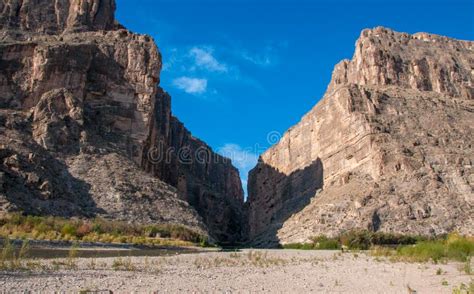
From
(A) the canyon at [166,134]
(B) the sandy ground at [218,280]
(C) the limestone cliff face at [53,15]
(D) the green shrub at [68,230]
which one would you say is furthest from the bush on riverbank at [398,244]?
(C) the limestone cliff face at [53,15]

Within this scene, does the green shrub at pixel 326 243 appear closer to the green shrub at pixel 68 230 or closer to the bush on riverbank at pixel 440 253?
the bush on riverbank at pixel 440 253

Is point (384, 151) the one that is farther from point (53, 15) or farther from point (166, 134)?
point (53, 15)

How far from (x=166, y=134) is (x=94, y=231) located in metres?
47.6

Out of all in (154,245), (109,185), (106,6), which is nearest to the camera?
(154,245)

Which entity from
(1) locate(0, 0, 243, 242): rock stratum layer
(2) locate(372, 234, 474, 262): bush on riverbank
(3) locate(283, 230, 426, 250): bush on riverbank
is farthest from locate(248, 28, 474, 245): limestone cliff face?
(1) locate(0, 0, 243, 242): rock stratum layer

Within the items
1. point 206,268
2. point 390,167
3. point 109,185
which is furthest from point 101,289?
point 390,167

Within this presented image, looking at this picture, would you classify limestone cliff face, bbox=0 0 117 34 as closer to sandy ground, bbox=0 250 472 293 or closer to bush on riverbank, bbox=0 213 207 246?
bush on riverbank, bbox=0 213 207 246

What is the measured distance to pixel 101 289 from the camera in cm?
988

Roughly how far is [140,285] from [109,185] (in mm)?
30933

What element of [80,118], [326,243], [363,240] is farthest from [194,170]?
[363,240]

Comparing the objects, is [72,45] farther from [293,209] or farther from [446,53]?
[446,53]

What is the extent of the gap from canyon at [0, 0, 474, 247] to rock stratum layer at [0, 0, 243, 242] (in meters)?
0.15

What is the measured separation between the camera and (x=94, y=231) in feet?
103

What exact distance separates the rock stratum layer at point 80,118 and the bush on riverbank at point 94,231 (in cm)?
244
